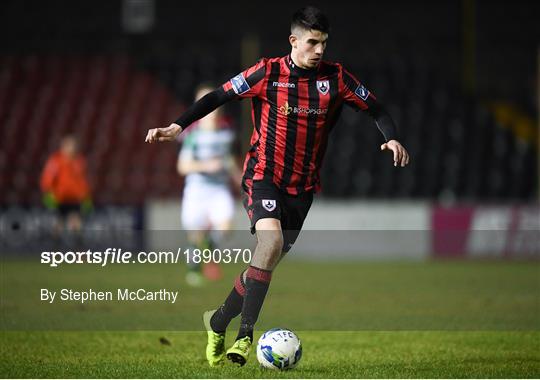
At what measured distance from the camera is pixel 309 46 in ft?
20.0

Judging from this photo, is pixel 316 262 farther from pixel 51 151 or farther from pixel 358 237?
pixel 51 151

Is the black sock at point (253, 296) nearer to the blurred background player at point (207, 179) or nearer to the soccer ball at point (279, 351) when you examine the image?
the soccer ball at point (279, 351)

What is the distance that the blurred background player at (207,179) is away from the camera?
1270 cm

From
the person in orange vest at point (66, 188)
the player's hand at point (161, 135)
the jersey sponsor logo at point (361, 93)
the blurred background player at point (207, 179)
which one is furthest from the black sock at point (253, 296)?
the person in orange vest at point (66, 188)

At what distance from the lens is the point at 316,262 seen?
16922 millimetres

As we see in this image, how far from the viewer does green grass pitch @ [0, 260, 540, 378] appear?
20.4 feet

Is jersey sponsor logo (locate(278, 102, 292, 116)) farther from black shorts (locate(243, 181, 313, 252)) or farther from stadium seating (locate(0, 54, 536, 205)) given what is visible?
stadium seating (locate(0, 54, 536, 205))

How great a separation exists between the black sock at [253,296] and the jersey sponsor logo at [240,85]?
3.48ft

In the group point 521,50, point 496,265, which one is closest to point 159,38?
point 521,50

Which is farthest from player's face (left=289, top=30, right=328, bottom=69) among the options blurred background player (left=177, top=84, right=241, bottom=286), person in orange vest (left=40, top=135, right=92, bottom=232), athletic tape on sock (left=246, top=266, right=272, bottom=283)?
person in orange vest (left=40, top=135, right=92, bottom=232)

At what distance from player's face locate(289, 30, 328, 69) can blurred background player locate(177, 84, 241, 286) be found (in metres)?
6.45

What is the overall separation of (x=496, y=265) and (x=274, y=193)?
1083cm

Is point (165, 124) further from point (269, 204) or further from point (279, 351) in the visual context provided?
point (279, 351)

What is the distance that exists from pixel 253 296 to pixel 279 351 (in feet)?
1.15
